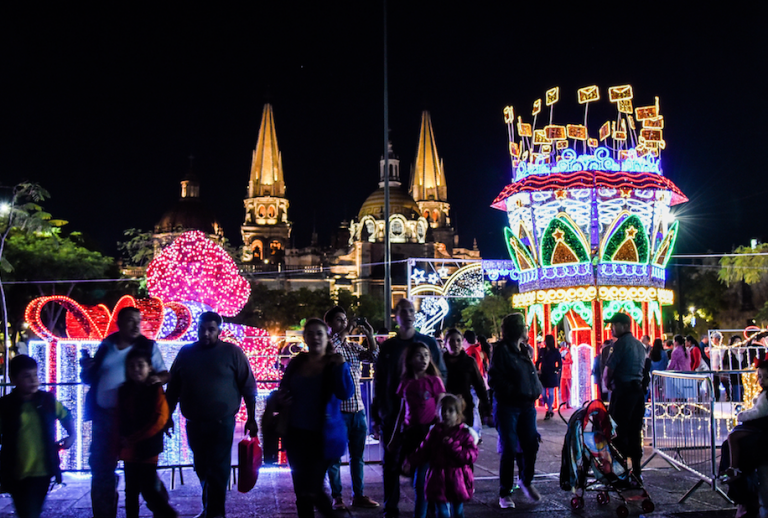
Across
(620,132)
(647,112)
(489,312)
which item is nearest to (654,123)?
(647,112)

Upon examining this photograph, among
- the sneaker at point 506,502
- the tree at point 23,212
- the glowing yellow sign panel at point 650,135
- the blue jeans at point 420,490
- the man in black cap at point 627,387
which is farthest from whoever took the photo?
the tree at point 23,212

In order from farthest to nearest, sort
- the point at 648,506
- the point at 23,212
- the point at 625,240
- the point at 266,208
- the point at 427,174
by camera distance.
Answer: the point at 427,174 < the point at 266,208 < the point at 23,212 < the point at 625,240 < the point at 648,506

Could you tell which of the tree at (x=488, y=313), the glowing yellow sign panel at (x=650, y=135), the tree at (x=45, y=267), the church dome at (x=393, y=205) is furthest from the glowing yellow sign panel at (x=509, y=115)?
the church dome at (x=393, y=205)

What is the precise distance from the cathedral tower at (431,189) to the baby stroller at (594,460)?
106 metres

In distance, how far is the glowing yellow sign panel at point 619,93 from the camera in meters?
21.0

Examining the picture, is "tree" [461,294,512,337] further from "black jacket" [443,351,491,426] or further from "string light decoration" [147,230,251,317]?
"black jacket" [443,351,491,426]

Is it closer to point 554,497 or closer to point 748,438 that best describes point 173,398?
point 554,497

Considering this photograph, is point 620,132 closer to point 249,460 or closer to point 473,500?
point 473,500

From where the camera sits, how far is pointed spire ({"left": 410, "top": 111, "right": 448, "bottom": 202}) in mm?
114938

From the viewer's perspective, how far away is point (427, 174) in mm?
115875

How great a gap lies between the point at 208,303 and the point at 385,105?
7.19 m

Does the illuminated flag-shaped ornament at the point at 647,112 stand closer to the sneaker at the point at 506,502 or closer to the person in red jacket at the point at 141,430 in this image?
the sneaker at the point at 506,502

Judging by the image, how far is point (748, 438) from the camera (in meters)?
6.27

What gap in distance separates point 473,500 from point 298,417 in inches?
107
